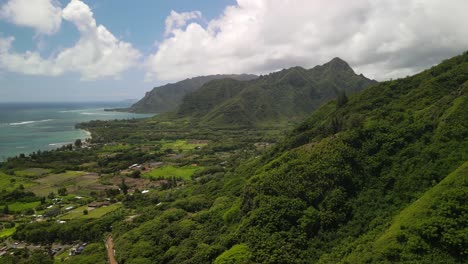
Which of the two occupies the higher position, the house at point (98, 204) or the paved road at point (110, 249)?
the paved road at point (110, 249)

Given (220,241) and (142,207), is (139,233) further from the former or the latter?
(142,207)

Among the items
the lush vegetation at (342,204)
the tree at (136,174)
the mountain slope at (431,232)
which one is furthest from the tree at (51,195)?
the mountain slope at (431,232)

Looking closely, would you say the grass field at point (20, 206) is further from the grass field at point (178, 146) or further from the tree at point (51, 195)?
the grass field at point (178, 146)

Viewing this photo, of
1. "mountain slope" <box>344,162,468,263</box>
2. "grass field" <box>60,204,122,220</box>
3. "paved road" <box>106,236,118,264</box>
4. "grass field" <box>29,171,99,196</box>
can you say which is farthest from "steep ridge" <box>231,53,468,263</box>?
"grass field" <box>29,171,99,196</box>

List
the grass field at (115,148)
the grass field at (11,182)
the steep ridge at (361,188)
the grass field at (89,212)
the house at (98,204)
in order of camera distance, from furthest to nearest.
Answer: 1. the grass field at (115,148)
2. the grass field at (11,182)
3. the house at (98,204)
4. the grass field at (89,212)
5. the steep ridge at (361,188)

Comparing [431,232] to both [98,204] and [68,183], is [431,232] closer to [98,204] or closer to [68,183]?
[98,204]

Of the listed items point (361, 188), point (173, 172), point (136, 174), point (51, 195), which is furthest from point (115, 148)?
point (361, 188)
